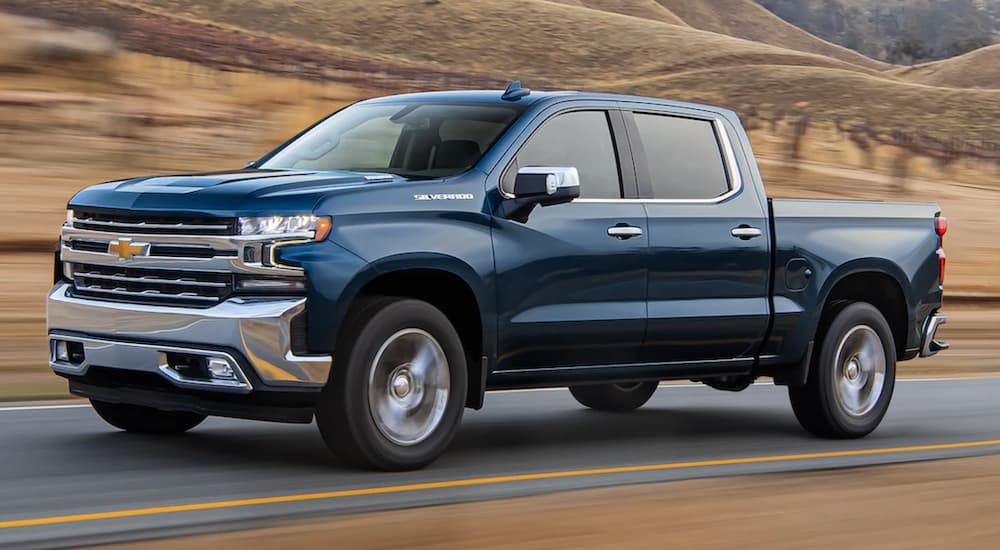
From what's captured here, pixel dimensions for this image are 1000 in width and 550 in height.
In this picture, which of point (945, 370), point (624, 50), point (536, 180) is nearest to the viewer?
point (536, 180)

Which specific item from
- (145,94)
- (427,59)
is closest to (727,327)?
(145,94)

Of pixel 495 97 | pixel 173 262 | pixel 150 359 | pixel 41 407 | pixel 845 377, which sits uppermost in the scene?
pixel 495 97

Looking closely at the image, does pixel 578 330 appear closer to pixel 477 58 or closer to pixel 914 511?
pixel 914 511

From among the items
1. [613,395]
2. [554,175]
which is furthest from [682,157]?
[613,395]

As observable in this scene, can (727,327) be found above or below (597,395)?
above

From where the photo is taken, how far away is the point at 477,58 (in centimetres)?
6919

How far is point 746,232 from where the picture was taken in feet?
31.0

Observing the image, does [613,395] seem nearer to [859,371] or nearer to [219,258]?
[859,371]

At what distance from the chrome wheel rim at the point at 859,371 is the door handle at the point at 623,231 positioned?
2.11 metres

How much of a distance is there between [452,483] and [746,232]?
2707 millimetres

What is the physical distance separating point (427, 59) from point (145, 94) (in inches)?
1740

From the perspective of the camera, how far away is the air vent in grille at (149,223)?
7.38 meters

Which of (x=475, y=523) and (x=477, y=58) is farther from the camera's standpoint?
(x=477, y=58)

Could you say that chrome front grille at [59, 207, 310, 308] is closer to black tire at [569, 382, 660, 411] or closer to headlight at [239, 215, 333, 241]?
headlight at [239, 215, 333, 241]
